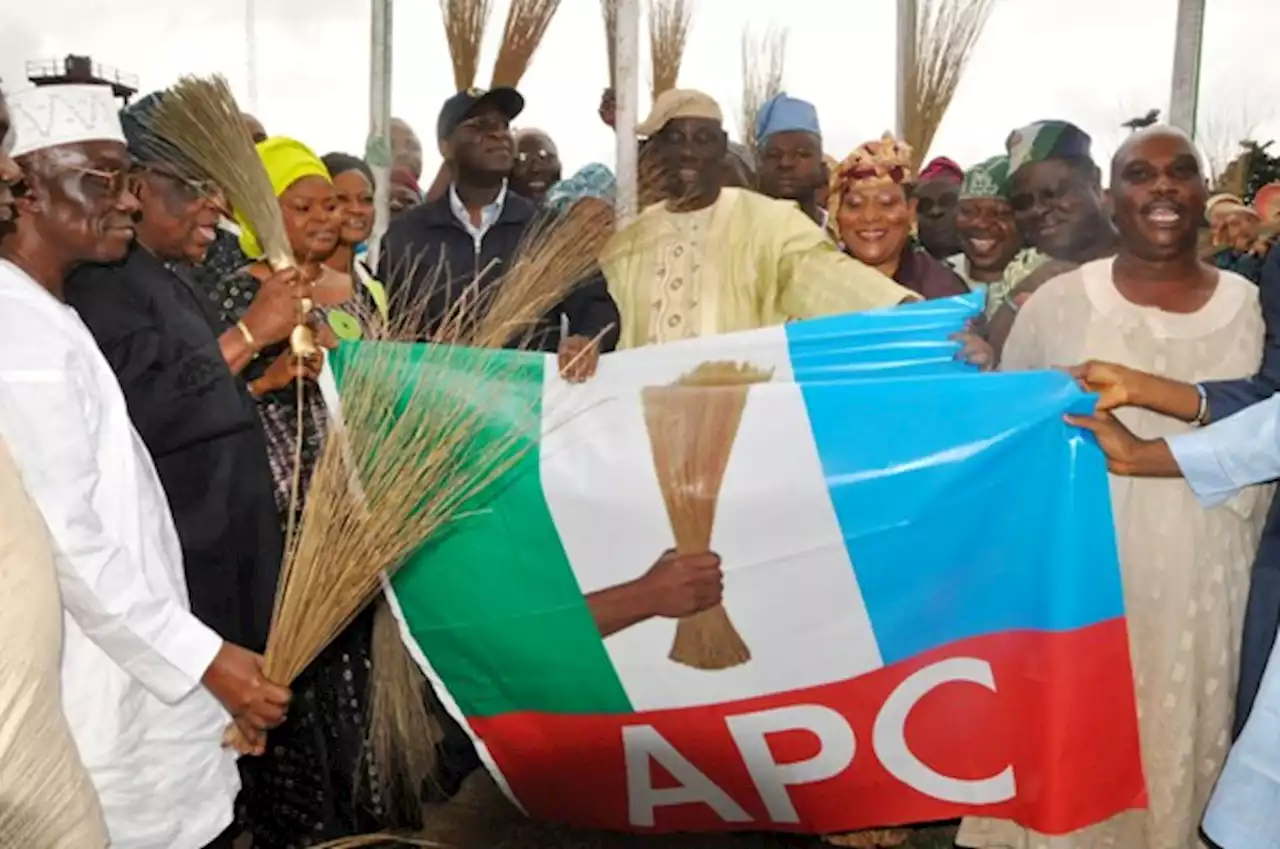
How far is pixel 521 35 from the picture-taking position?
6.75 m

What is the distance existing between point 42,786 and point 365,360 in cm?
145

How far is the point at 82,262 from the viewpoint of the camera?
217 cm

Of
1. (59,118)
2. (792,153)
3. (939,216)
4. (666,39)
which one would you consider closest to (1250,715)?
(59,118)

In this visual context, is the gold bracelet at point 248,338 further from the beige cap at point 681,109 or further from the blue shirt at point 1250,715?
the blue shirt at point 1250,715

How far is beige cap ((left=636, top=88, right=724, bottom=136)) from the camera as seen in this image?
3.58 m

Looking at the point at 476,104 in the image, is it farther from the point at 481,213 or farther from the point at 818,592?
the point at 818,592

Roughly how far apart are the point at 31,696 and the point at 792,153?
396 cm

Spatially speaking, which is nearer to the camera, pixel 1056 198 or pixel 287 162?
pixel 287 162

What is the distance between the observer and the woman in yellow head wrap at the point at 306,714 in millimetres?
3084

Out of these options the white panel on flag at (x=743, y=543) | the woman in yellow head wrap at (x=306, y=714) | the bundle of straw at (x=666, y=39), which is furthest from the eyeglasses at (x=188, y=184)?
the bundle of straw at (x=666, y=39)

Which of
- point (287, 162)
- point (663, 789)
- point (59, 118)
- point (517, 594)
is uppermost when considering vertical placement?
point (59, 118)

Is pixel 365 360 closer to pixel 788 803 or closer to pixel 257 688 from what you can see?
pixel 257 688

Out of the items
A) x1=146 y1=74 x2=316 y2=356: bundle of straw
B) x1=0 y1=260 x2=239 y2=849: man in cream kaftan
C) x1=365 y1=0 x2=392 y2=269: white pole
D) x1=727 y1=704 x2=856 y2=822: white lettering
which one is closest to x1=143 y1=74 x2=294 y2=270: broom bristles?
x1=146 y1=74 x2=316 y2=356: bundle of straw

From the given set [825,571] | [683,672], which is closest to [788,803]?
[683,672]
